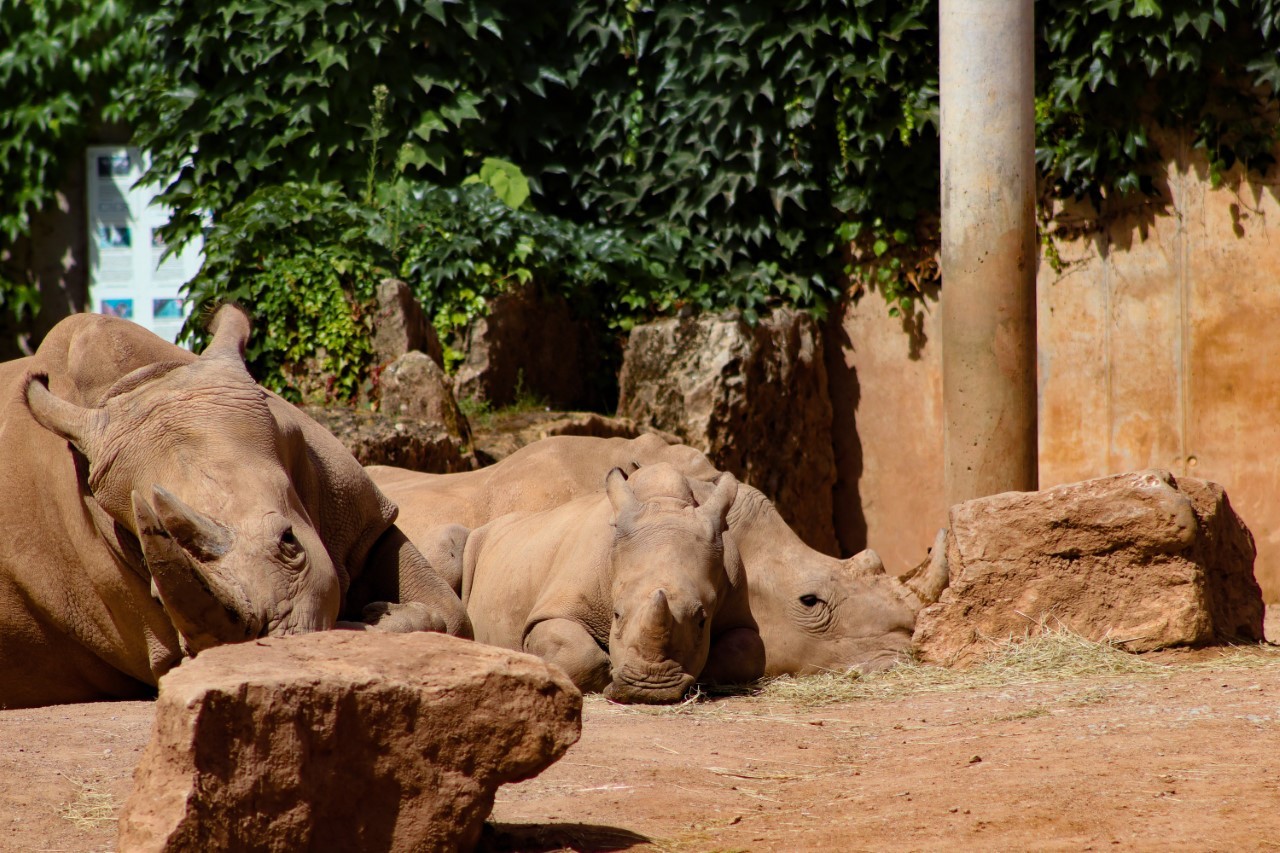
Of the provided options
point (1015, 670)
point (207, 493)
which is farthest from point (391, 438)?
point (207, 493)

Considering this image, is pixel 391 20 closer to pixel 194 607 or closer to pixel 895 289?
pixel 895 289

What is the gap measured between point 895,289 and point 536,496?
13.9ft

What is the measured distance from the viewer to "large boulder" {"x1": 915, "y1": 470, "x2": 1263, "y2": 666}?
652 cm

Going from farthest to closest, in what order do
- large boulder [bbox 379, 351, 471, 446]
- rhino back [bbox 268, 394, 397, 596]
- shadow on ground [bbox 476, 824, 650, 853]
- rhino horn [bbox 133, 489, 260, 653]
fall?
1. large boulder [bbox 379, 351, 471, 446]
2. rhino back [bbox 268, 394, 397, 596]
3. rhino horn [bbox 133, 489, 260, 653]
4. shadow on ground [bbox 476, 824, 650, 853]

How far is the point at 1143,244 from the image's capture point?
1067cm

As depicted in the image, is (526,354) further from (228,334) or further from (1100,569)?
(228,334)

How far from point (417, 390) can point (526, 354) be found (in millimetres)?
1737

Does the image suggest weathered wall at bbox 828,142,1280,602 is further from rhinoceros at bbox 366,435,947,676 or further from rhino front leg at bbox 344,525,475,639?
rhino front leg at bbox 344,525,475,639

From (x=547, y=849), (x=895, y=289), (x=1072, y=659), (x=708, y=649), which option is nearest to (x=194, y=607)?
(x=547, y=849)

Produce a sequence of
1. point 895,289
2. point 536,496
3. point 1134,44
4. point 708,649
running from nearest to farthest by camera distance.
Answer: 1. point 708,649
2. point 536,496
3. point 1134,44
4. point 895,289

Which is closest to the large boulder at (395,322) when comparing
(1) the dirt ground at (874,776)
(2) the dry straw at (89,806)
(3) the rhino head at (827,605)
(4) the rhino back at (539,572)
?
(4) the rhino back at (539,572)

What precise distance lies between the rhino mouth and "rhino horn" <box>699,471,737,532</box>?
2.39 ft

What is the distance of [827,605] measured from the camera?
23.0 feet

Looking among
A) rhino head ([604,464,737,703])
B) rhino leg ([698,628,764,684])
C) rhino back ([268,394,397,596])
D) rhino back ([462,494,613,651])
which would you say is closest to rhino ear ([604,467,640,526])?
rhino head ([604,464,737,703])
